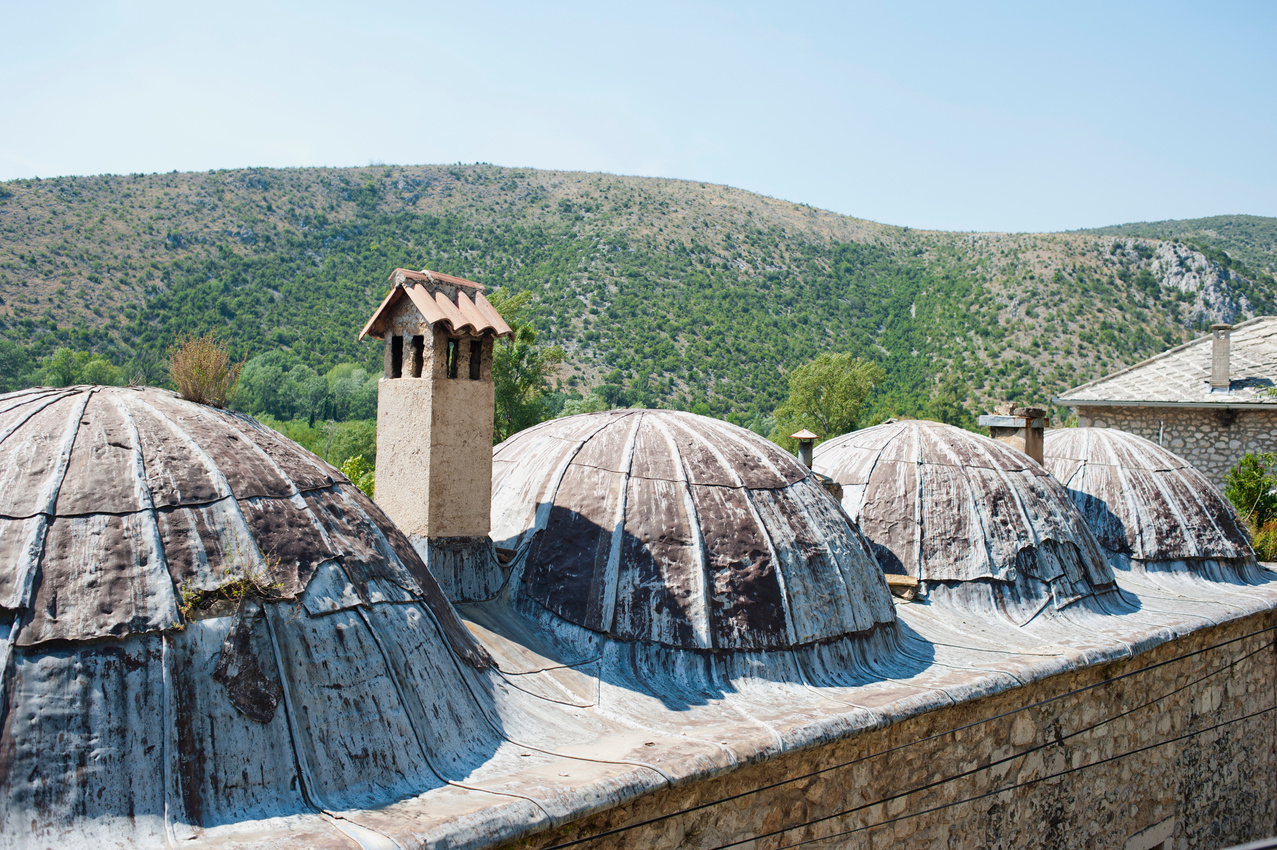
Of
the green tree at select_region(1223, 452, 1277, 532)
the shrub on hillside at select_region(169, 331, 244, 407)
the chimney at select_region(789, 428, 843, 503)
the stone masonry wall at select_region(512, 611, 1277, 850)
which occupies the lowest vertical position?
the stone masonry wall at select_region(512, 611, 1277, 850)

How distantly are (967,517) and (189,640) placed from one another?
28.0ft

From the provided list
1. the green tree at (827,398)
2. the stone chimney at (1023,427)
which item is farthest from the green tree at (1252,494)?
the green tree at (827,398)

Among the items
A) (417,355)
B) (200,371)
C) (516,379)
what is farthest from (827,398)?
(200,371)

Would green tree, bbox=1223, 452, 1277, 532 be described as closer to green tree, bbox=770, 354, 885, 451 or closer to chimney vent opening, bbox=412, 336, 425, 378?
chimney vent opening, bbox=412, 336, 425, 378

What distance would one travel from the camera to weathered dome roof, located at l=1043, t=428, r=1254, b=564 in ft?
40.8

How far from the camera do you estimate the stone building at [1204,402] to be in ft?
62.3

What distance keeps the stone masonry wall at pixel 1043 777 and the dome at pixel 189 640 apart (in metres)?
1.12

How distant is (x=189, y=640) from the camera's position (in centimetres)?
400

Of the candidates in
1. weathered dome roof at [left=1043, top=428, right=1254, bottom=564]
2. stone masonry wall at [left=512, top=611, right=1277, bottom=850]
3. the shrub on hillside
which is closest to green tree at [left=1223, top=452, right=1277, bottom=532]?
weathered dome roof at [left=1043, top=428, right=1254, bottom=564]

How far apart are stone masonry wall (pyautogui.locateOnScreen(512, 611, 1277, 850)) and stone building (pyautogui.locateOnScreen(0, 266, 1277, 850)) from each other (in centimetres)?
4

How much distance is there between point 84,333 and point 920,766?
38.6m

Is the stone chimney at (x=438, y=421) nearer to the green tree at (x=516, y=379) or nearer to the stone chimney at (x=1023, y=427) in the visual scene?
the stone chimney at (x=1023, y=427)

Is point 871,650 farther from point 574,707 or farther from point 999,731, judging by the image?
point 574,707

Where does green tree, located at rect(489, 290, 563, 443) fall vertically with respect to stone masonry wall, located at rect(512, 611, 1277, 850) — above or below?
above
